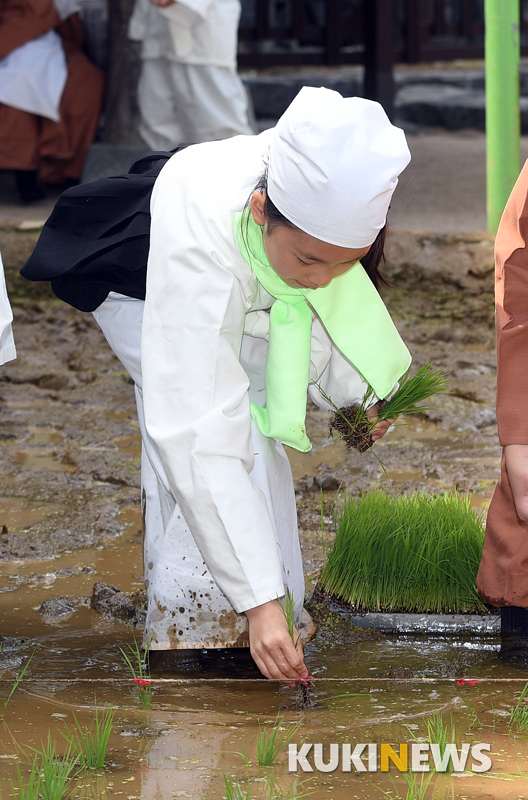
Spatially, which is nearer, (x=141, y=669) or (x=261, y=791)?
(x=261, y=791)

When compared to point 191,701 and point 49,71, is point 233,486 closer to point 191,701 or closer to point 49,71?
point 191,701

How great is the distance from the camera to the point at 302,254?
2.14m

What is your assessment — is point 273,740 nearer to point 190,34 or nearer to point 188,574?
point 188,574

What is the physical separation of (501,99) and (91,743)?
14.9 ft

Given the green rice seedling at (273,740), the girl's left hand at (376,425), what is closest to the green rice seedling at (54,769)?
the green rice seedling at (273,740)

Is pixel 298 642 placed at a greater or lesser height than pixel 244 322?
lesser

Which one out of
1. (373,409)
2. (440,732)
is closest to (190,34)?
(373,409)

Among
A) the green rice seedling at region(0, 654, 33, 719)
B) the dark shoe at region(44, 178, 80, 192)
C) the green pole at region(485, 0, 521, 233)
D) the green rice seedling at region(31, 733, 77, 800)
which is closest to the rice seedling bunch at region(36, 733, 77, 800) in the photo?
the green rice seedling at region(31, 733, 77, 800)

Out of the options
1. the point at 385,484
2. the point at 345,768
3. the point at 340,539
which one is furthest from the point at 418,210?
the point at 345,768

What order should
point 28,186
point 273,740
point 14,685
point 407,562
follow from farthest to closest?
point 28,186 → point 407,562 → point 14,685 → point 273,740

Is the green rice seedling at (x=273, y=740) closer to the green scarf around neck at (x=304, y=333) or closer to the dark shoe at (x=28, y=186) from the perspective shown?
the green scarf around neck at (x=304, y=333)

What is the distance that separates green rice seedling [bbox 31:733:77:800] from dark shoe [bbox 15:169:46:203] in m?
5.24

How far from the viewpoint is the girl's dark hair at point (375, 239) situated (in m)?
2.13

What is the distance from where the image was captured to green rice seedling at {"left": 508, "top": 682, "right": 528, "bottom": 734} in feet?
6.85
